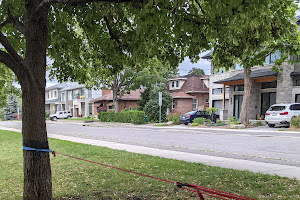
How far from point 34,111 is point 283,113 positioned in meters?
19.0

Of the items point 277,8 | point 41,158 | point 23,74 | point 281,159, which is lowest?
point 281,159

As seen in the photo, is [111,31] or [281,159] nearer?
[111,31]

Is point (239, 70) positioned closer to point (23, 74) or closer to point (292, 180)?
point (292, 180)

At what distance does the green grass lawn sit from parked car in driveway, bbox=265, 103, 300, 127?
14699 millimetres

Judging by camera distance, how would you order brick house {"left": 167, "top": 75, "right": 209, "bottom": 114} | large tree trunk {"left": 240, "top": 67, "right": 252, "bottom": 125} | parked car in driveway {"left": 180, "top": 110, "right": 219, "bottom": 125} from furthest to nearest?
brick house {"left": 167, "top": 75, "right": 209, "bottom": 114} < parked car in driveway {"left": 180, "top": 110, "right": 219, "bottom": 125} < large tree trunk {"left": 240, "top": 67, "right": 252, "bottom": 125}

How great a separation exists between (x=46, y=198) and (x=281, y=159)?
7128 millimetres

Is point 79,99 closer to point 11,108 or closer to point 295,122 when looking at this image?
point 11,108

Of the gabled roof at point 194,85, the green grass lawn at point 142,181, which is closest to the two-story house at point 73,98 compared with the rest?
the gabled roof at point 194,85

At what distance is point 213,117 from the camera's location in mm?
27359

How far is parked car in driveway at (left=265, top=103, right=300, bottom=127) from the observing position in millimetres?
19125

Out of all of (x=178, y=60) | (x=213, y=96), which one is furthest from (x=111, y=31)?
(x=213, y=96)

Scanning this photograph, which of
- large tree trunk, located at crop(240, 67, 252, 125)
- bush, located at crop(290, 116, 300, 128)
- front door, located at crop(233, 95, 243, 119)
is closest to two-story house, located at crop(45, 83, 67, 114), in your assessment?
front door, located at crop(233, 95, 243, 119)

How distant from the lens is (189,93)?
41719 mm

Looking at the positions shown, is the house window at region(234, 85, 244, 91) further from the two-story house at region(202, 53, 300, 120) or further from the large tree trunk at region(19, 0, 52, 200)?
the large tree trunk at region(19, 0, 52, 200)
